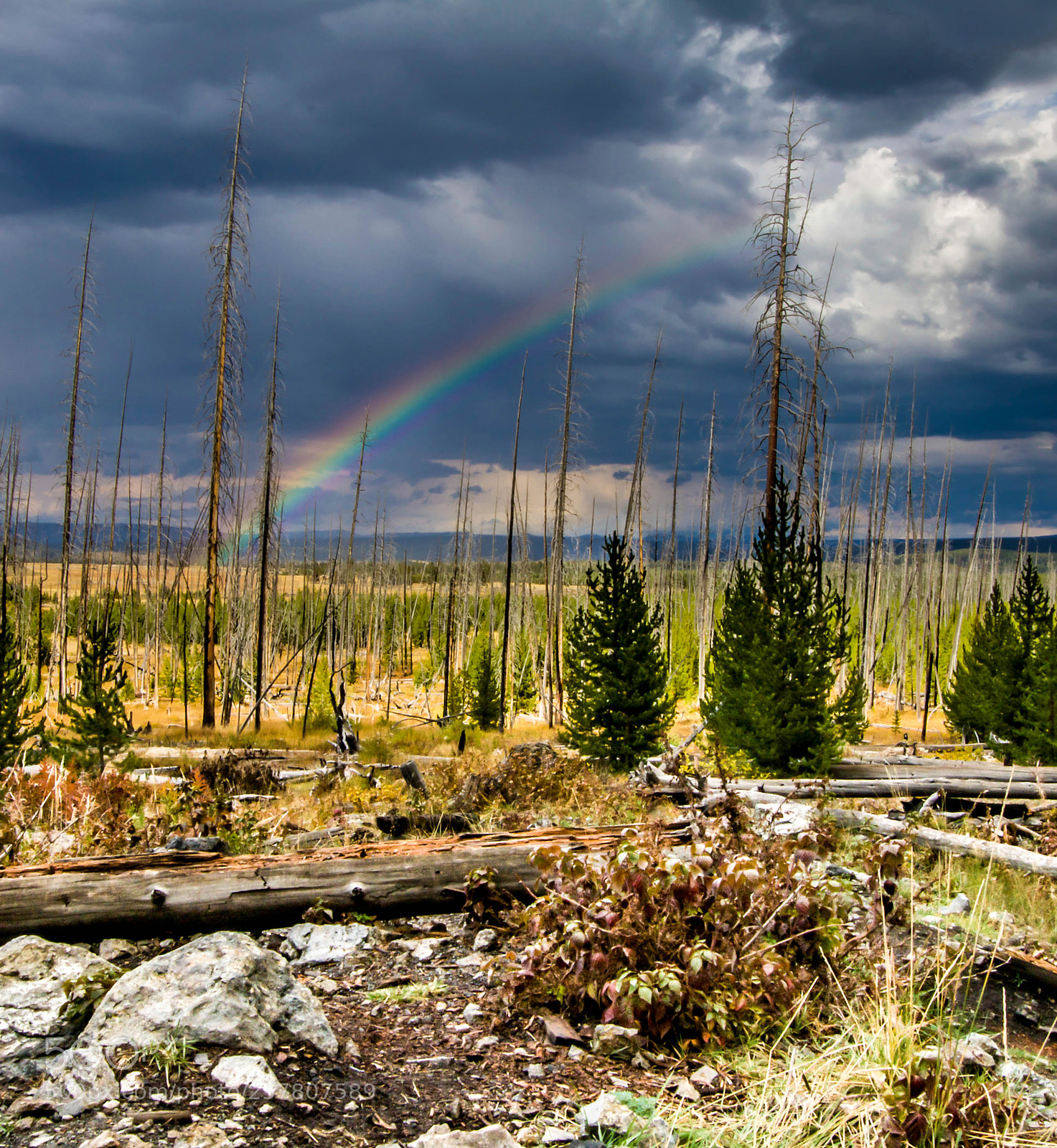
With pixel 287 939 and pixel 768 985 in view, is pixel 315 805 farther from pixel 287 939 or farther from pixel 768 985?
pixel 768 985

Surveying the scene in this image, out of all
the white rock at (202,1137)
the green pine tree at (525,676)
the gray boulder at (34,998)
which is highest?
the white rock at (202,1137)

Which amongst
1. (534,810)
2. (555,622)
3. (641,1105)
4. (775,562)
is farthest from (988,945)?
(555,622)

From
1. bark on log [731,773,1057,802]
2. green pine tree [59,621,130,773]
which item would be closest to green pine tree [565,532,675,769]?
bark on log [731,773,1057,802]

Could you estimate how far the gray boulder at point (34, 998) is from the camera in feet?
11.6

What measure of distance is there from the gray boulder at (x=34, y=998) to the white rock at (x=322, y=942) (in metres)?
1.04

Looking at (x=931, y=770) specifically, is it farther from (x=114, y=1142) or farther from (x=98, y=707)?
(x=114, y=1142)

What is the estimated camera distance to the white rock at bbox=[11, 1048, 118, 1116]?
3.07 m

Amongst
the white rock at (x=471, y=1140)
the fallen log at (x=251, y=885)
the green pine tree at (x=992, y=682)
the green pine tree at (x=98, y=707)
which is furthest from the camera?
the green pine tree at (x=992, y=682)

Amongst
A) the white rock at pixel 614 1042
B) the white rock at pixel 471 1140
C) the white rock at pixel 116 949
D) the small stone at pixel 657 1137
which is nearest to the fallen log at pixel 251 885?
the white rock at pixel 116 949

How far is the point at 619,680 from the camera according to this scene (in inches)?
648

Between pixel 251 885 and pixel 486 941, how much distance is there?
59.1 inches

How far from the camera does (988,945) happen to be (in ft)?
16.0

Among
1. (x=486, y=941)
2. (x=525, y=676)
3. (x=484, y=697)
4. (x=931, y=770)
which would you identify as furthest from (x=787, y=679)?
(x=525, y=676)

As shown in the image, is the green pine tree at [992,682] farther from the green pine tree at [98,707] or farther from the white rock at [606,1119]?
the white rock at [606,1119]
